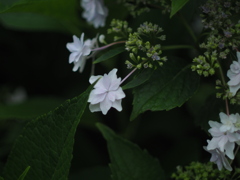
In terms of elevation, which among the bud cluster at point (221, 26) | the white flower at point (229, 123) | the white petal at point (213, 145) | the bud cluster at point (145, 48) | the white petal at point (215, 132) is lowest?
the white petal at point (213, 145)

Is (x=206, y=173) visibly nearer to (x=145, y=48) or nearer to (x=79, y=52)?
(x=145, y=48)

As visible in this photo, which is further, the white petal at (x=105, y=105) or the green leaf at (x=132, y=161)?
the green leaf at (x=132, y=161)

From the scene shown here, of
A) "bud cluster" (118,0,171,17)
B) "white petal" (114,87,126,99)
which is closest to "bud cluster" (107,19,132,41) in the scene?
"bud cluster" (118,0,171,17)

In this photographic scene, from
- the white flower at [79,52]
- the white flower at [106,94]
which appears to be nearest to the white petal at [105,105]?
the white flower at [106,94]

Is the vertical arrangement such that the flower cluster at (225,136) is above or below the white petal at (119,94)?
below

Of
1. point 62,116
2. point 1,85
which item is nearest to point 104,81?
point 62,116

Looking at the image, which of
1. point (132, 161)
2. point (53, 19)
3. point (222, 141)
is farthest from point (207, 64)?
point (53, 19)

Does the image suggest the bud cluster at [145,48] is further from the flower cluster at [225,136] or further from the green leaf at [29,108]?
the green leaf at [29,108]
